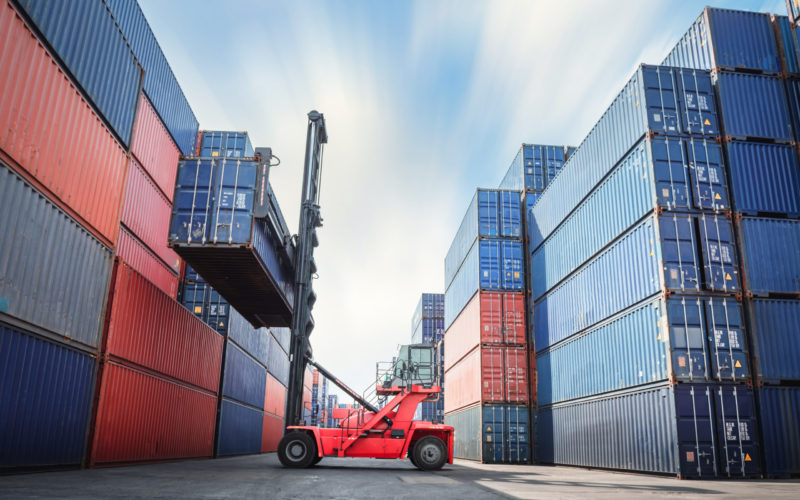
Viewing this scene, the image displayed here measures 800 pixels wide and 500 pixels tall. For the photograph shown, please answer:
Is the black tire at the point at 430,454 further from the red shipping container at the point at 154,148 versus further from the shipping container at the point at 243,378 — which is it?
the red shipping container at the point at 154,148

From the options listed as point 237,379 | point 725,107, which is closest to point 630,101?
point 725,107

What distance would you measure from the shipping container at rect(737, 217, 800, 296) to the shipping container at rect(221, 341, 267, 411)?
18766mm

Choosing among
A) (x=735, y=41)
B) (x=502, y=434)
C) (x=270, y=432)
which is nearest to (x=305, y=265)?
(x=502, y=434)

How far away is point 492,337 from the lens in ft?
83.3

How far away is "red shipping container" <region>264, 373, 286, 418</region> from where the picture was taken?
34.8m

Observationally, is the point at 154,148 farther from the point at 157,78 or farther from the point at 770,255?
the point at 770,255

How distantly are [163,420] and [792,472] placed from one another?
16.8m

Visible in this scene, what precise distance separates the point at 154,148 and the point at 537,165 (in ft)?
59.6

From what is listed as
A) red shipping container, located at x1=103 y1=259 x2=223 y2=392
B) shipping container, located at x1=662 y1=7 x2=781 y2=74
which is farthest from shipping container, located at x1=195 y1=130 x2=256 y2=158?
shipping container, located at x1=662 y1=7 x2=781 y2=74

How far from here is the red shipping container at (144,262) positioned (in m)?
15.7

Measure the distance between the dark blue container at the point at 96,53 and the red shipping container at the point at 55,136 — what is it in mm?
352

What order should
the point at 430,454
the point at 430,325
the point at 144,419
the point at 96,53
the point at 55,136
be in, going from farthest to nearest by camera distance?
1. the point at 430,325
2. the point at 144,419
3. the point at 430,454
4. the point at 96,53
5. the point at 55,136

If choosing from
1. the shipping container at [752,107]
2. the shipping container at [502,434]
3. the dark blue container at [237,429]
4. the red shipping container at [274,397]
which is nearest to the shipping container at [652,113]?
the shipping container at [752,107]

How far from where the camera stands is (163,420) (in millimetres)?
16484
